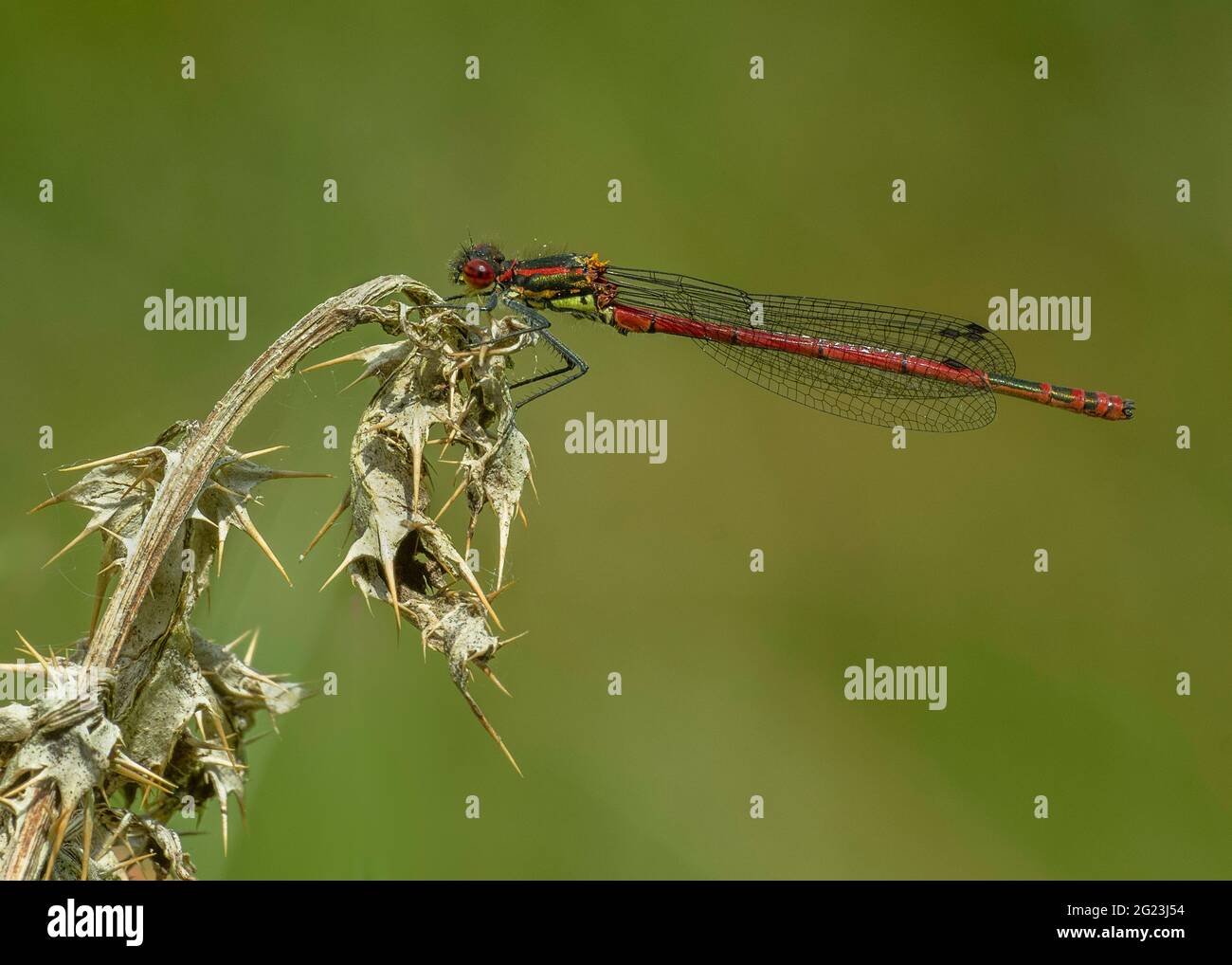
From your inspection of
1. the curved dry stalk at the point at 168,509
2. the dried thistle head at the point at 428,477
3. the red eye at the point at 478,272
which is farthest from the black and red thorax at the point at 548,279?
the curved dry stalk at the point at 168,509

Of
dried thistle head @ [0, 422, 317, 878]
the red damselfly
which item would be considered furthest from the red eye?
dried thistle head @ [0, 422, 317, 878]

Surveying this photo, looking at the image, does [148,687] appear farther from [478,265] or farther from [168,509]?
[478,265]

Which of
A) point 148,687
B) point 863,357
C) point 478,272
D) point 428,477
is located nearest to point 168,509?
point 148,687

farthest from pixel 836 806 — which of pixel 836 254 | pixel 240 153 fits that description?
pixel 240 153

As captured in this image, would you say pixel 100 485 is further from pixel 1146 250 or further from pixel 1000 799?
pixel 1146 250

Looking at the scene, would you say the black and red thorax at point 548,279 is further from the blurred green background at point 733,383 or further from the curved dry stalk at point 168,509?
the curved dry stalk at point 168,509

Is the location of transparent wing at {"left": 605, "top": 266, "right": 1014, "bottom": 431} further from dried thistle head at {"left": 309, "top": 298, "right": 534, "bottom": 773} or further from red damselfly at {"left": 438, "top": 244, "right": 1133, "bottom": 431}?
dried thistle head at {"left": 309, "top": 298, "right": 534, "bottom": 773}
